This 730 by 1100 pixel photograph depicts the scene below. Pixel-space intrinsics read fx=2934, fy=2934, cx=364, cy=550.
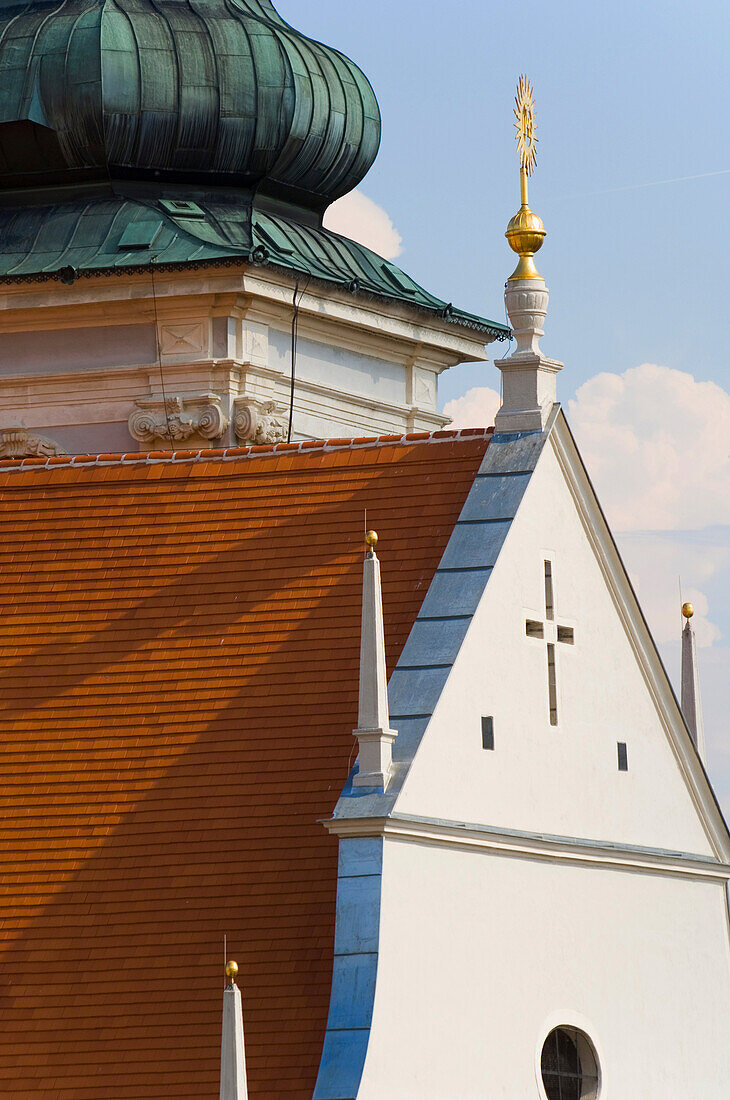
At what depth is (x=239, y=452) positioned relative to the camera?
26672mm

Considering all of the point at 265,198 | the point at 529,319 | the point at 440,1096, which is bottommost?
the point at 440,1096

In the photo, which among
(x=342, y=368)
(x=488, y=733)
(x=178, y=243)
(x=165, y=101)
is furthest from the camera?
(x=342, y=368)

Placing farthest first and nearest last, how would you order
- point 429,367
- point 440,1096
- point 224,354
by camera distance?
1. point 429,367
2. point 224,354
3. point 440,1096

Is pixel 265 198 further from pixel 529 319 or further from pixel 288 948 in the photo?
pixel 288 948

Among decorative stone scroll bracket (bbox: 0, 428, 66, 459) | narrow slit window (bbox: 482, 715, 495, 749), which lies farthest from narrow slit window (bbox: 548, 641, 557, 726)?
decorative stone scroll bracket (bbox: 0, 428, 66, 459)

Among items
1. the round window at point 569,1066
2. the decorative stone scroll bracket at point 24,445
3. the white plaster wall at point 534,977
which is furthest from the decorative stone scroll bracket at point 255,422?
the round window at point 569,1066

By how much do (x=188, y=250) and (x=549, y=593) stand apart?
7193mm

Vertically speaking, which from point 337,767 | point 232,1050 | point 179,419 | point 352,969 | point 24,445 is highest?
point 179,419

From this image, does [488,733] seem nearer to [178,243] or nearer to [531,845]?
[531,845]

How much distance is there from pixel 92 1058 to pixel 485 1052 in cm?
305

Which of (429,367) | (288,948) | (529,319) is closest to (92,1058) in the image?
(288,948)

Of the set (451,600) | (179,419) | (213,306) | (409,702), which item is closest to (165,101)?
(213,306)

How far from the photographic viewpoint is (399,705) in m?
23.1

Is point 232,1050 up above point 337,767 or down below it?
below
